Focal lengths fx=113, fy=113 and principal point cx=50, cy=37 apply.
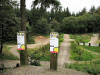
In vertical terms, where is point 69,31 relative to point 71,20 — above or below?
below

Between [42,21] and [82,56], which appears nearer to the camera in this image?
[82,56]

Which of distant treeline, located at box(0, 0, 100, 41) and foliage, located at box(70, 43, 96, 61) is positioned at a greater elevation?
distant treeline, located at box(0, 0, 100, 41)

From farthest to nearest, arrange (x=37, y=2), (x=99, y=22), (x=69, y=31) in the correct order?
(x=69, y=31), (x=99, y=22), (x=37, y=2)

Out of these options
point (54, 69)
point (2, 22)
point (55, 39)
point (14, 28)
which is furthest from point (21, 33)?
point (14, 28)

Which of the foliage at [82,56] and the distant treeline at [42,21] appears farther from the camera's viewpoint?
the foliage at [82,56]

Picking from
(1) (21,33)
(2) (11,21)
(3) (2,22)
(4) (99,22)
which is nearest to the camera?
(1) (21,33)

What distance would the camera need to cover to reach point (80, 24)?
4228 cm

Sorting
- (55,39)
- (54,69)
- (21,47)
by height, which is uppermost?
(55,39)

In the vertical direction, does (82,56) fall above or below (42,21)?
below

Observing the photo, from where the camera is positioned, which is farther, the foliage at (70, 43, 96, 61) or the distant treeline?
the foliage at (70, 43, 96, 61)

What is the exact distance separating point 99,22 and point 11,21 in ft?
122

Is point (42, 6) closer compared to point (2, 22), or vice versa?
point (42, 6)

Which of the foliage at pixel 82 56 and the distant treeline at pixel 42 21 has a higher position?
the distant treeline at pixel 42 21

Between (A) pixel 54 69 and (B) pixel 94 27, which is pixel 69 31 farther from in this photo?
(A) pixel 54 69
